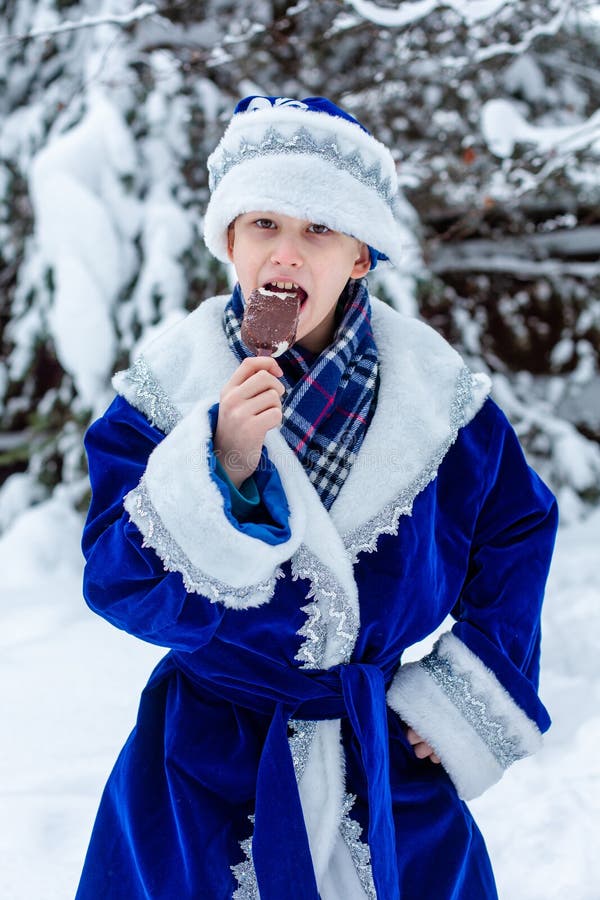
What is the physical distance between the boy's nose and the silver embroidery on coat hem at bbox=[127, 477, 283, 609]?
0.39m

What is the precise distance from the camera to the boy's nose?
1.29m

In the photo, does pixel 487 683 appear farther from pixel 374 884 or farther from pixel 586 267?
pixel 586 267

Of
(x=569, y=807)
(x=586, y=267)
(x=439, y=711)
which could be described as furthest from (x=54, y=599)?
(x=586, y=267)

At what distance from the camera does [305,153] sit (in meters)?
1.33

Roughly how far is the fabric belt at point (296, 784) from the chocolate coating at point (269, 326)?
52 centimetres

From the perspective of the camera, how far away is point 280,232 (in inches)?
52.1

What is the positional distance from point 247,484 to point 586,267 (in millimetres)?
3896

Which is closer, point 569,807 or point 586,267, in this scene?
point 569,807

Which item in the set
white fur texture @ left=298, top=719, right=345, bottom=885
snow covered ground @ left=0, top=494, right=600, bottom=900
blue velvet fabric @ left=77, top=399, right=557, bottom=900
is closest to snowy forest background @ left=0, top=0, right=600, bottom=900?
snow covered ground @ left=0, top=494, right=600, bottom=900

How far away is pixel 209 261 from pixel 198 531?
2.86 m

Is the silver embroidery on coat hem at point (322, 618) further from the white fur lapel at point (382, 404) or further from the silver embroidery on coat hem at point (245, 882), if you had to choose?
the silver embroidery on coat hem at point (245, 882)

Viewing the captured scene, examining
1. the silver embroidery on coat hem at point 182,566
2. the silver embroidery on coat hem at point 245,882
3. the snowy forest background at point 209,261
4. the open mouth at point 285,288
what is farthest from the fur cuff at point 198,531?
the snowy forest background at point 209,261

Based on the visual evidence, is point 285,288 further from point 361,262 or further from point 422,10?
point 422,10

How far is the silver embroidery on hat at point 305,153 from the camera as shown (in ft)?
4.37
